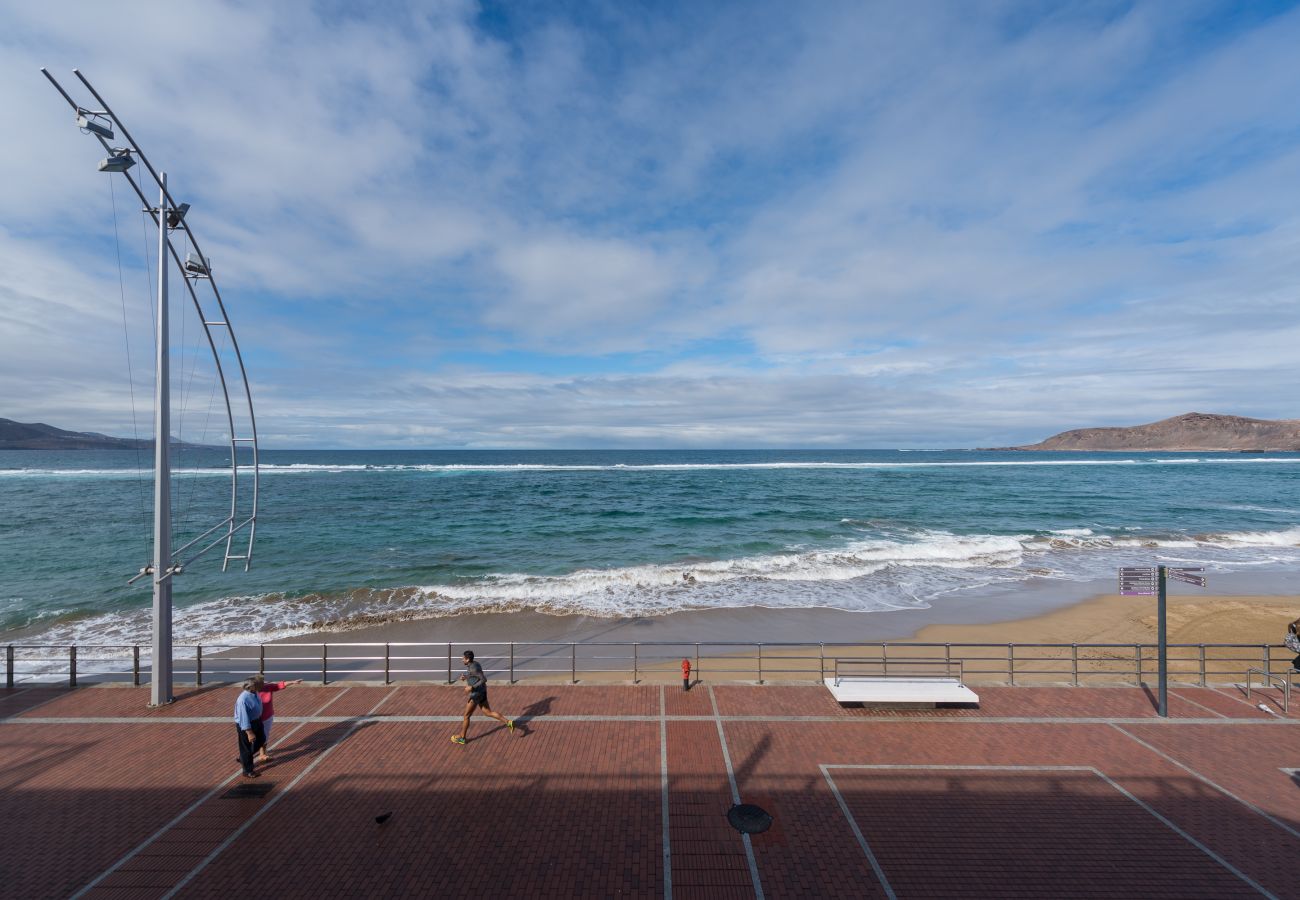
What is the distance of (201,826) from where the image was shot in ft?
22.8

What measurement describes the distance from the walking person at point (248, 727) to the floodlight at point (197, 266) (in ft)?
24.8

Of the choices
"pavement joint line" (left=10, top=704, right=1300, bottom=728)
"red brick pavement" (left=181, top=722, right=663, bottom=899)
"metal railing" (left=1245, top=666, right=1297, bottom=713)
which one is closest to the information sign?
"pavement joint line" (left=10, top=704, right=1300, bottom=728)

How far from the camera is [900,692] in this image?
10.2 meters

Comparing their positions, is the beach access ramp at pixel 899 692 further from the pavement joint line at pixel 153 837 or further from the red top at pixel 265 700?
the pavement joint line at pixel 153 837

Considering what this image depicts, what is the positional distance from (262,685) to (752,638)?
39.7 feet

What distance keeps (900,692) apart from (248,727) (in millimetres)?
10582

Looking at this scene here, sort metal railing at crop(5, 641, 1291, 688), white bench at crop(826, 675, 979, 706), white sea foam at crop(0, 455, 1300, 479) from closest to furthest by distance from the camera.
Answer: white bench at crop(826, 675, 979, 706) → metal railing at crop(5, 641, 1291, 688) → white sea foam at crop(0, 455, 1300, 479)

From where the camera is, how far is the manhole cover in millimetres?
7527

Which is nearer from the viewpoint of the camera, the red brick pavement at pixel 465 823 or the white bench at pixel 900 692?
the red brick pavement at pixel 465 823

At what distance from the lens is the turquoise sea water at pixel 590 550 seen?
797 inches

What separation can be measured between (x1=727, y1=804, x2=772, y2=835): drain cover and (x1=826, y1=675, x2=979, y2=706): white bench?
11.6ft

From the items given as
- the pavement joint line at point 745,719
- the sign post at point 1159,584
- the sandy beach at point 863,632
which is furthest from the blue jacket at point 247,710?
the sign post at point 1159,584

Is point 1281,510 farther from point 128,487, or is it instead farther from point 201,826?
point 128,487

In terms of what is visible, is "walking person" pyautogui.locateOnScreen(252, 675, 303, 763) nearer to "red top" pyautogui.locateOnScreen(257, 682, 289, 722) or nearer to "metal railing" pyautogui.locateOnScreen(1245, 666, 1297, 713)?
"red top" pyautogui.locateOnScreen(257, 682, 289, 722)
